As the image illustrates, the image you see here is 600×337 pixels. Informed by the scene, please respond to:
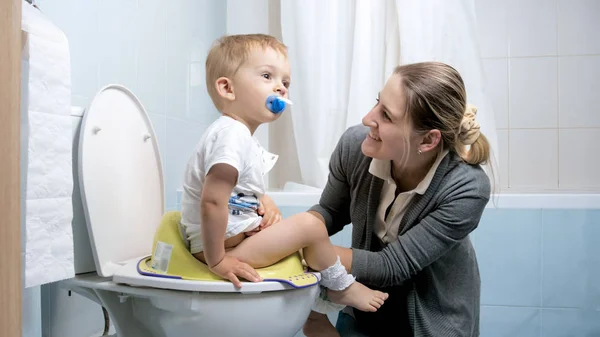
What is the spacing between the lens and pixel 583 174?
2.27 metres

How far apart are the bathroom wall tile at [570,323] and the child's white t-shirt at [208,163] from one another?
1.08 metres

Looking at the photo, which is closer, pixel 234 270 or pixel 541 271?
pixel 234 270

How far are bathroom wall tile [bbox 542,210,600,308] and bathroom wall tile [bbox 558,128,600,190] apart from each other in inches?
24.8

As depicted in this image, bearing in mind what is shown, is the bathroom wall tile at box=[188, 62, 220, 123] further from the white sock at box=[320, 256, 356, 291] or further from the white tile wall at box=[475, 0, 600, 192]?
the white tile wall at box=[475, 0, 600, 192]

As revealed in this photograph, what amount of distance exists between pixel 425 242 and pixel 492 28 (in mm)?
1476

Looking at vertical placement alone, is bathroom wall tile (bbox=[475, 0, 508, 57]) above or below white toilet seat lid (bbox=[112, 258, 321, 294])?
above

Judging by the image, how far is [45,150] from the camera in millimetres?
851

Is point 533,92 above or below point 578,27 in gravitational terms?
below

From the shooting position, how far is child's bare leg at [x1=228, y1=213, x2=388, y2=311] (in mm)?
1055

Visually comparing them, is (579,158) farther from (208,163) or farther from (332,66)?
(208,163)

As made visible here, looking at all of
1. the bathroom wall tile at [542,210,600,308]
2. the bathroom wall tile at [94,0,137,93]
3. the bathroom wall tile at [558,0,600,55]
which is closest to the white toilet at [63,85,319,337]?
the bathroom wall tile at [94,0,137,93]

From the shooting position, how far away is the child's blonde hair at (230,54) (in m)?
1.12

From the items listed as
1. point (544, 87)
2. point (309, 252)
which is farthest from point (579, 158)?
point (309, 252)

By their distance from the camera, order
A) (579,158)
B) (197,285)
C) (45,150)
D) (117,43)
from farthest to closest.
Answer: (579,158), (117,43), (197,285), (45,150)
